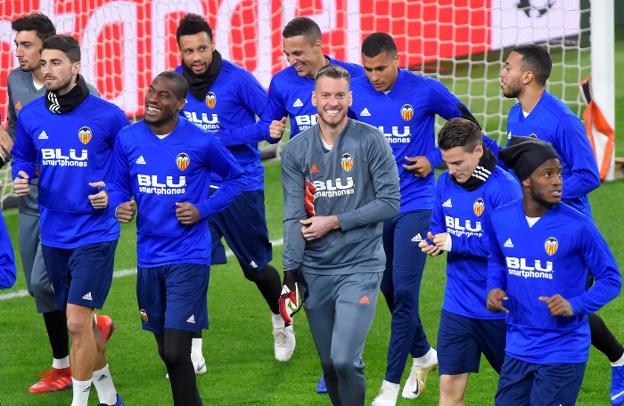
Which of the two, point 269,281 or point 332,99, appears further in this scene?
point 269,281

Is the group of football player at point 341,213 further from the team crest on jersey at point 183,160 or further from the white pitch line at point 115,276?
the white pitch line at point 115,276

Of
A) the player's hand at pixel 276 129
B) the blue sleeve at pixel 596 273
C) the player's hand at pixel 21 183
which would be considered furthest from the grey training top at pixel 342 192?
the player's hand at pixel 21 183

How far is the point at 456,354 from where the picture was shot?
6.41 metres

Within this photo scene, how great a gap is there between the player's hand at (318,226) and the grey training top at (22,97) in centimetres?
274

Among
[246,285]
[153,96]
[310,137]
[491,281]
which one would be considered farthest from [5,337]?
[491,281]

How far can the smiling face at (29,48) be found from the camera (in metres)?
8.20

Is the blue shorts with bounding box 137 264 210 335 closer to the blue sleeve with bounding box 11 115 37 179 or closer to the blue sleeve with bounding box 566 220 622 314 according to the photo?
the blue sleeve with bounding box 11 115 37 179

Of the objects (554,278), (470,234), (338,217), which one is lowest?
(554,278)

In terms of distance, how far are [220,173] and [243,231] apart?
1.67 metres

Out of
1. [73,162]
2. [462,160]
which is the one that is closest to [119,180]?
[73,162]

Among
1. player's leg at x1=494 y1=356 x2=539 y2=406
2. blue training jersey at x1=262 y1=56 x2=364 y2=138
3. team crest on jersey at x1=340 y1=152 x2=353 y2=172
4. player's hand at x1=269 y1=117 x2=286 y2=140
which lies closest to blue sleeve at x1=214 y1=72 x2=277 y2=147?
blue training jersey at x1=262 y1=56 x2=364 y2=138

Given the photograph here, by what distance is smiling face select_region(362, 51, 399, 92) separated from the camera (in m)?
7.51

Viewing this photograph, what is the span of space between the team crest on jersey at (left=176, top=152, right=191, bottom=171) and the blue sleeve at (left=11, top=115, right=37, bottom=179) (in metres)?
1.11

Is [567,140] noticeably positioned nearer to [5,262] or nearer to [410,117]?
[410,117]
